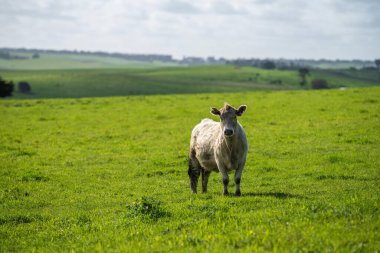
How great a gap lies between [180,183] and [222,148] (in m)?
3.99

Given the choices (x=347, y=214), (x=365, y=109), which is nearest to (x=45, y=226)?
(x=347, y=214)

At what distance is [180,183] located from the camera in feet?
55.9

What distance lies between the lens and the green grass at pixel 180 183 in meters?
8.45

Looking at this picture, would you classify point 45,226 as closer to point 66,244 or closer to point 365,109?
point 66,244

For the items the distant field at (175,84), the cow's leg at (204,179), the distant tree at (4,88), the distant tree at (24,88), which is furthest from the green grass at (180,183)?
the distant field at (175,84)

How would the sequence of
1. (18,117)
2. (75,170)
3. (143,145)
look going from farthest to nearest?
(18,117), (143,145), (75,170)

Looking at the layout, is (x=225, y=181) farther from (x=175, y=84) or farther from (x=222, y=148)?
(x=175, y=84)

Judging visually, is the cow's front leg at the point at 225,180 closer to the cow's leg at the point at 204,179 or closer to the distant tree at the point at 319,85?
the cow's leg at the point at 204,179

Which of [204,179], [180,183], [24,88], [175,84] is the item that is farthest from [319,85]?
[204,179]

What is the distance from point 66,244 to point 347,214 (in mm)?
6153

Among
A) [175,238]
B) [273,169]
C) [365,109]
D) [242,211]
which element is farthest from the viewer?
[365,109]

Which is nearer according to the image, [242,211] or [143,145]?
[242,211]

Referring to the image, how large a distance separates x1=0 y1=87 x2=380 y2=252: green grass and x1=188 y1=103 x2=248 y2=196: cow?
86 centimetres

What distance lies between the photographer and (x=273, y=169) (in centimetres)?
1806
